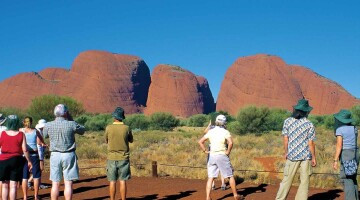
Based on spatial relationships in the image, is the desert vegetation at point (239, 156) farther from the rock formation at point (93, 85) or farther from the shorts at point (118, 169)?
the rock formation at point (93, 85)

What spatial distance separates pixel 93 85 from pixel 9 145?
3894 inches

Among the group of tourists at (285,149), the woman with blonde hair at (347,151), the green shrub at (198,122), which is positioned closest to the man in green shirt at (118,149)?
the group of tourists at (285,149)

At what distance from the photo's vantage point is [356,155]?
20.5 feet

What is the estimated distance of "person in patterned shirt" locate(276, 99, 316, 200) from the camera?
6.29 m

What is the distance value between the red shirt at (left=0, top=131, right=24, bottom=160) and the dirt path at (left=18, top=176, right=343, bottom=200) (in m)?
2.66

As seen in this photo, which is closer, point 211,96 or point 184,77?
point 184,77

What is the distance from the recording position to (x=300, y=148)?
20.7ft

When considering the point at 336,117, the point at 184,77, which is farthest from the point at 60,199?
the point at 184,77

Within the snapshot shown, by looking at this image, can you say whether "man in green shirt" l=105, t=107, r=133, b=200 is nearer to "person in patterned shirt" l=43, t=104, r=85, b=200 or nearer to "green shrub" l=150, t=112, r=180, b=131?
"person in patterned shirt" l=43, t=104, r=85, b=200

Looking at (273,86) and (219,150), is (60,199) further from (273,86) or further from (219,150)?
(273,86)

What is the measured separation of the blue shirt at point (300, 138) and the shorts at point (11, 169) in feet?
13.8

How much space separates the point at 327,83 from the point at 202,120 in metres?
45.5

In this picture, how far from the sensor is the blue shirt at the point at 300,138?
6.29 meters

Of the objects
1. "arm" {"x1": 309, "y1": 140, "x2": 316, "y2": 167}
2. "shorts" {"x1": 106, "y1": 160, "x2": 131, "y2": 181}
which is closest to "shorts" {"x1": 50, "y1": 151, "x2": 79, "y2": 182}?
"shorts" {"x1": 106, "y1": 160, "x2": 131, "y2": 181}
